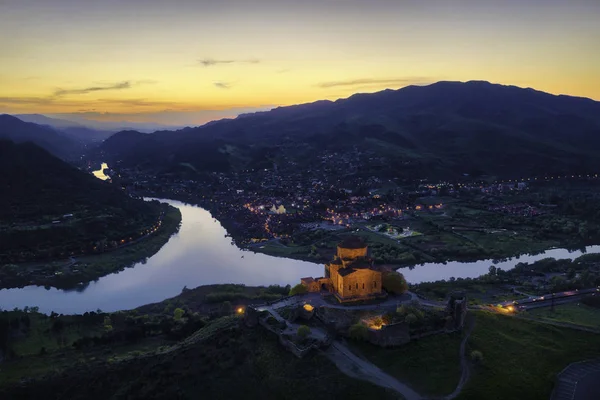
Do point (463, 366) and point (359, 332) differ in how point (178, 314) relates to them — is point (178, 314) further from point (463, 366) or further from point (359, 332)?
point (463, 366)

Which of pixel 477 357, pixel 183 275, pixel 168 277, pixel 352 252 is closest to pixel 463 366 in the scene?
pixel 477 357

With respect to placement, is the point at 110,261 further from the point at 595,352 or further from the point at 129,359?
A: the point at 595,352

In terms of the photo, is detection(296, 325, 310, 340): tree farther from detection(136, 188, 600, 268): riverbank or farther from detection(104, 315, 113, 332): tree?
detection(136, 188, 600, 268): riverbank

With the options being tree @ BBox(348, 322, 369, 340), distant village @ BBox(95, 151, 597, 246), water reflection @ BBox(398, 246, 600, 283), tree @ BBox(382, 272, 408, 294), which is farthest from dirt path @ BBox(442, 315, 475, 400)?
distant village @ BBox(95, 151, 597, 246)

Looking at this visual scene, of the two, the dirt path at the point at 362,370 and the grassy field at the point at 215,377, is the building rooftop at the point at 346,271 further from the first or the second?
the grassy field at the point at 215,377

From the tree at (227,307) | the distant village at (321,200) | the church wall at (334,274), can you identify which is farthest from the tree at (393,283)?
the distant village at (321,200)
